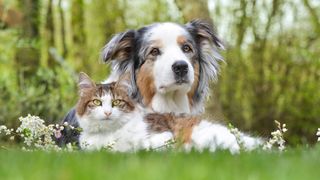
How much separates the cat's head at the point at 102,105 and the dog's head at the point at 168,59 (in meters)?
0.59

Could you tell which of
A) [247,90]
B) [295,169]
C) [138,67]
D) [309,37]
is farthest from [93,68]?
[295,169]

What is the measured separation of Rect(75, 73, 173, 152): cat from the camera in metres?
7.84

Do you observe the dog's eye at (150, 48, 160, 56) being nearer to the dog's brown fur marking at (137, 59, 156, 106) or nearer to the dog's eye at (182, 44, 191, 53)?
the dog's brown fur marking at (137, 59, 156, 106)

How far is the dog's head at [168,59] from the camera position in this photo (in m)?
8.59

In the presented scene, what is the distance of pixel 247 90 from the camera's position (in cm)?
Answer: 1777

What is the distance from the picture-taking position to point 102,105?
26.5 feet

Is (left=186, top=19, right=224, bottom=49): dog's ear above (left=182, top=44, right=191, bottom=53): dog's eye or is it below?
above

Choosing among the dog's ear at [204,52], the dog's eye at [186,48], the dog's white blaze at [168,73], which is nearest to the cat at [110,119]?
the dog's white blaze at [168,73]

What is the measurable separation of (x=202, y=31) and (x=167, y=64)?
1004mm

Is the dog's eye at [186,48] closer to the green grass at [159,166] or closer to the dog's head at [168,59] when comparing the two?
the dog's head at [168,59]

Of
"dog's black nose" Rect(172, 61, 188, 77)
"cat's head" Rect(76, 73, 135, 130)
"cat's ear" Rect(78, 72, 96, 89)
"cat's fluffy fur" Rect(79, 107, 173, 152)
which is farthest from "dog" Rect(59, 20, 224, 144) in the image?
"cat's fluffy fur" Rect(79, 107, 173, 152)

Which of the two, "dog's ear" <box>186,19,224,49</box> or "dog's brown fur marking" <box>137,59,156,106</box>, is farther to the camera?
"dog's ear" <box>186,19,224,49</box>

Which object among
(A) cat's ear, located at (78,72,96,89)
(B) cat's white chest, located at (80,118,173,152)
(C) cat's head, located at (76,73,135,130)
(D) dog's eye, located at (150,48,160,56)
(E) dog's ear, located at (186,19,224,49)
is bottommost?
(B) cat's white chest, located at (80,118,173,152)

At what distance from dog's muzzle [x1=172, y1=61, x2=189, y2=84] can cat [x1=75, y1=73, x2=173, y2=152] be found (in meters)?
0.56
